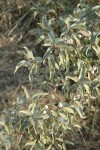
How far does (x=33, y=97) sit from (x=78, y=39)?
0.28 metres

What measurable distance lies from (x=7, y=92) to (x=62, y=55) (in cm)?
142

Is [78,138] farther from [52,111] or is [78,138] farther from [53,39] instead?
[53,39]

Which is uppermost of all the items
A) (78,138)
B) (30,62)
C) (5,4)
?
(30,62)

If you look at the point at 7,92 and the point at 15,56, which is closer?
the point at 7,92

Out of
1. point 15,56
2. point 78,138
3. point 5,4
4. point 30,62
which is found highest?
point 30,62

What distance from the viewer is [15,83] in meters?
2.82

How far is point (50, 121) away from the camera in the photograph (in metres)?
1.49

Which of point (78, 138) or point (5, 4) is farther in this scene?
point (5, 4)

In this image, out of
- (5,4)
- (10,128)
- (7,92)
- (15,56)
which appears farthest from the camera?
(5,4)

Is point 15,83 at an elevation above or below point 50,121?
below

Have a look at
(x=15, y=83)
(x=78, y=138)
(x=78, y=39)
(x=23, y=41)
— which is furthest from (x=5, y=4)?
(x=78, y=39)

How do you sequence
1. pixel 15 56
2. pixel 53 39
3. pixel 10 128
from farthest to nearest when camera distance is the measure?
pixel 15 56, pixel 10 128, pixel 53 39

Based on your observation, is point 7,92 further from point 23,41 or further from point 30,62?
point 30,62

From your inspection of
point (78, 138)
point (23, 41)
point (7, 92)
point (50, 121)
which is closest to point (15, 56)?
point (23, 41)
